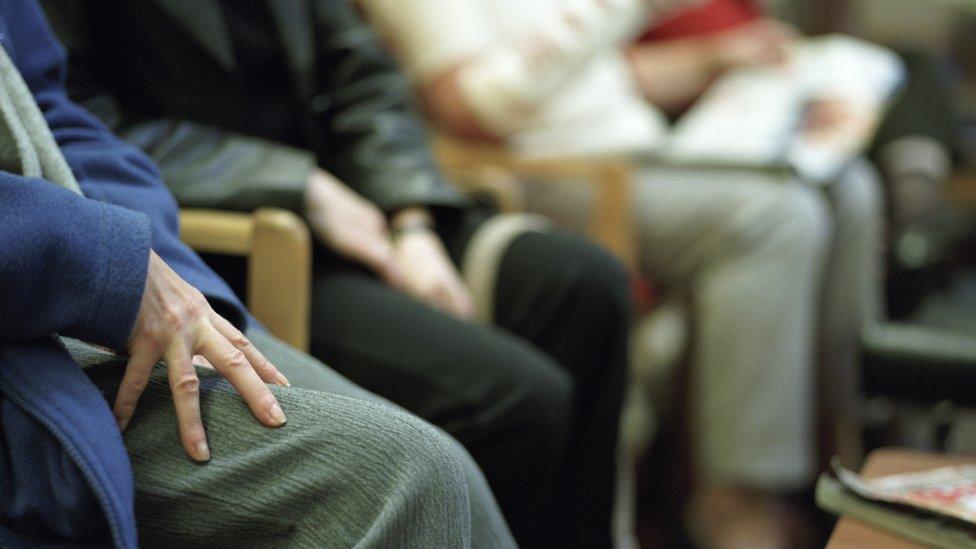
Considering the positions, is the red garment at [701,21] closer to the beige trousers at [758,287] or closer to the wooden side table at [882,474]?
the beige trousers at [758,287]

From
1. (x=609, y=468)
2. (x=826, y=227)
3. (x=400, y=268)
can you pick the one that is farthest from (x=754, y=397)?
(x=400, y=268)

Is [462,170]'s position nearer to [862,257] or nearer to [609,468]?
[609,468]

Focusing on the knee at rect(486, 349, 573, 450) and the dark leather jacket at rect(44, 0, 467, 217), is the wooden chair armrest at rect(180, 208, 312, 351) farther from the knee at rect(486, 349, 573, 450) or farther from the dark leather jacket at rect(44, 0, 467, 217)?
the knee at rect(486, 349, 573, 450)

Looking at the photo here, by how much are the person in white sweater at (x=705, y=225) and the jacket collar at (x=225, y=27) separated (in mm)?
382

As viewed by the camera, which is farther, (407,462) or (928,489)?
(928,489)

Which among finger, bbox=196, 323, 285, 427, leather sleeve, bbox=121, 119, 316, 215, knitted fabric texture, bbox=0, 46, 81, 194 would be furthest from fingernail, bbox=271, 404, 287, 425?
leather sleeve, bbox=121, 119, 316, 215

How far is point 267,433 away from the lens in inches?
23.8

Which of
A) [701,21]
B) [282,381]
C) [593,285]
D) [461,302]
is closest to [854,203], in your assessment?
[701,21]

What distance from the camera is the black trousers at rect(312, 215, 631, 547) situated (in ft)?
3.39

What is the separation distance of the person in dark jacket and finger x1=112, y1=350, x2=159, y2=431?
1.39 feet

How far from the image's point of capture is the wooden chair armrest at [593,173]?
1.56 metres

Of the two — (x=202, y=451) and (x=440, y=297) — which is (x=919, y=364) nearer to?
(x=440, y=297)

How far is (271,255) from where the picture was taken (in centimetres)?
95

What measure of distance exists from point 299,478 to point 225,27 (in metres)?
0.65
